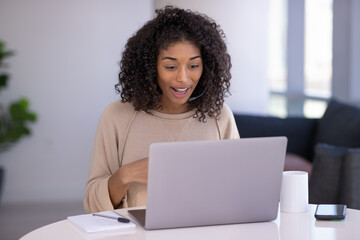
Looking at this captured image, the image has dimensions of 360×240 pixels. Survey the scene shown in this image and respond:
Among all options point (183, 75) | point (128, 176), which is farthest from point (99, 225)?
point (183, 75)

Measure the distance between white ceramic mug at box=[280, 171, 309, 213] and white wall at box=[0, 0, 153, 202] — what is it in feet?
14.4

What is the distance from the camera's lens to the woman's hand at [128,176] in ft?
7.01

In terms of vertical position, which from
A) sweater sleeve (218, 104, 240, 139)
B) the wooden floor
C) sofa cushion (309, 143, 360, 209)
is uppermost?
sweater sleeve (218, 104, 240, 139)

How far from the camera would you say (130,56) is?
99.1 inches

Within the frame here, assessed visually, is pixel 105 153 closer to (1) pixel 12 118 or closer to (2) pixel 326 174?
(2) pixel 326 174

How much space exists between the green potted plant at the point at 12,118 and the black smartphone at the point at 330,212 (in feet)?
14.6

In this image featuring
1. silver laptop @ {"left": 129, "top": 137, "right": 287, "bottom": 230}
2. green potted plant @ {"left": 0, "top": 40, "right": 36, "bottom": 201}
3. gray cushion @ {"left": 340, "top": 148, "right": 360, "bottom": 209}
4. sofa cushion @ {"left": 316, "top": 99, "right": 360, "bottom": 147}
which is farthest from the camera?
green potted plant @ {"left": 0, "top": 40, "right": 36, "bottom": 201}

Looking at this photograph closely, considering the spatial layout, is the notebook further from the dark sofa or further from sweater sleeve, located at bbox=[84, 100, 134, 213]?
the dark sofa

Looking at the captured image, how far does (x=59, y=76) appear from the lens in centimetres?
619

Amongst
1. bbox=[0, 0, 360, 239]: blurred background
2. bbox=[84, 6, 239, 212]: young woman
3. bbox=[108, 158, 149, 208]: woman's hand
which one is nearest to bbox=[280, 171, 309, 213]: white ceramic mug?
bbox=[108, 158, 149, 208]: woman's hand

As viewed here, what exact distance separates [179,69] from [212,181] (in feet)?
2.34

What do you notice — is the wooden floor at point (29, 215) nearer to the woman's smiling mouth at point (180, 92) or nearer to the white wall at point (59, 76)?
the white wall at point (59, 76)

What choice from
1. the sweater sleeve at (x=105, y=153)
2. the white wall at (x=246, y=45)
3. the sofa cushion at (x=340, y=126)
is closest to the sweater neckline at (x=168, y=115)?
the sweater sleeve at (x=105, y=153)

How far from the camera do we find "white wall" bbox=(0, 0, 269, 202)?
242 inches
